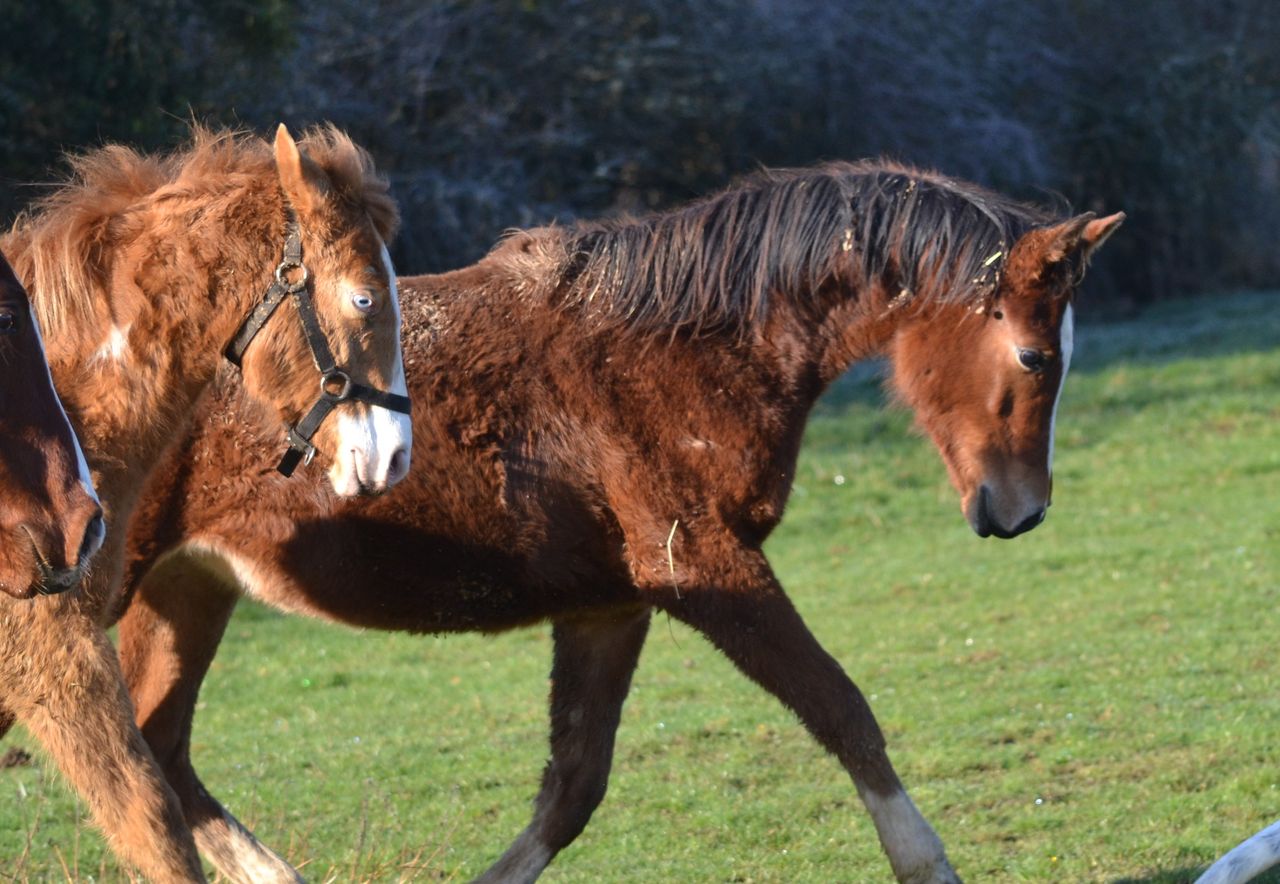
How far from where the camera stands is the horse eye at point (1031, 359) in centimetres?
488

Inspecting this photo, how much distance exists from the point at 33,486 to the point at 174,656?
1977 mm

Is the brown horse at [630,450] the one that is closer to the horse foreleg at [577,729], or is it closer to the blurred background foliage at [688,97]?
the horse foreleg at [577,729]

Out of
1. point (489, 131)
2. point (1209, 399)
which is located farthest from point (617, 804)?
point (489, 131)

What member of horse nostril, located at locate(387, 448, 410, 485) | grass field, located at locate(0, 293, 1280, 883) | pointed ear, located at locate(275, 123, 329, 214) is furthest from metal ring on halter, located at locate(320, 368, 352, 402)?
grass field, located at locate(0, 293, 1280, 883)

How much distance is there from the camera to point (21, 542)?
329 centimetres

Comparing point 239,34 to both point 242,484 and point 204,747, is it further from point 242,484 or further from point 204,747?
point 242,484

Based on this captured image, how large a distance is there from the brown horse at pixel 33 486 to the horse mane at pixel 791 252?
1948mm

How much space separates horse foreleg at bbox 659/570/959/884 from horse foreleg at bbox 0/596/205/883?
1.63 m

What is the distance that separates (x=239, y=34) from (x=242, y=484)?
8761mm

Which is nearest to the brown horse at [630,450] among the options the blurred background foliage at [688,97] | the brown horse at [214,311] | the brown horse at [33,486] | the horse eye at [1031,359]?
the horse eye at [1031,359]

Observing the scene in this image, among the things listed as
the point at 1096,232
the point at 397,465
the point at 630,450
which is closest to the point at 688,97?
the point at 1096,232

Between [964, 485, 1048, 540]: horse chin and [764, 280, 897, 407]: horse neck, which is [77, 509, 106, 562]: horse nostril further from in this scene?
[964, 485, 1048, 540]: horse chin

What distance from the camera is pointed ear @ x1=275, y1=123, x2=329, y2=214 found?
12.7ft

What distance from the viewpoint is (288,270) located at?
394 cm
